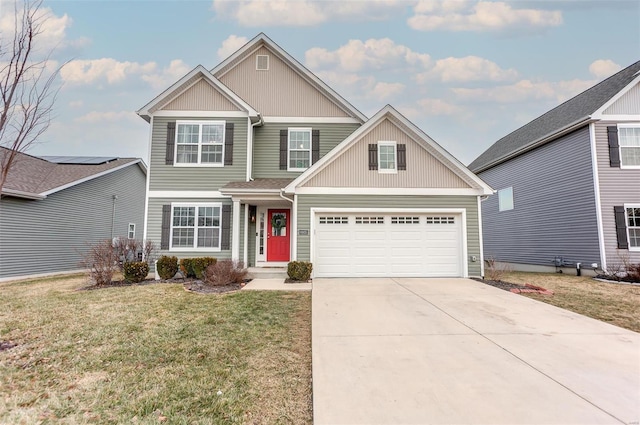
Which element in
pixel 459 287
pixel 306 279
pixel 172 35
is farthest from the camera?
pixel 172 35

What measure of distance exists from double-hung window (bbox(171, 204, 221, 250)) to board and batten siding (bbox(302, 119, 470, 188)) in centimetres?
405

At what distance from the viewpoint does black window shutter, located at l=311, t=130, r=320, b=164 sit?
1184 centimetres

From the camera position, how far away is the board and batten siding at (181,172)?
10883mm

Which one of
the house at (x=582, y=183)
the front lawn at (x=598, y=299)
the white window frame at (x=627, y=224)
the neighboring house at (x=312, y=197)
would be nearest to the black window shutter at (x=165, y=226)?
the neighboring house at (x=312, y=197)

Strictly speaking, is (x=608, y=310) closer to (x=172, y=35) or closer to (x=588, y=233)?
(x=588, y=233)

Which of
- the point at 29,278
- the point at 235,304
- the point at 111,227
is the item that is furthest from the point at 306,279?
the point at 111,227

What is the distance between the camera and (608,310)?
6.43m

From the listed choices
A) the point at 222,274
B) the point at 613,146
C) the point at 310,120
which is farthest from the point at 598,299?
the point at 310,120

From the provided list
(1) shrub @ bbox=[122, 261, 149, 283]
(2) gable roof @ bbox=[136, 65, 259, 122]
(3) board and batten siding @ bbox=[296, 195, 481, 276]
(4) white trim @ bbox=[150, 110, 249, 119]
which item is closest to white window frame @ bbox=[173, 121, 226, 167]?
(4) white trim @ bbox=[150, 110, 249, 119]

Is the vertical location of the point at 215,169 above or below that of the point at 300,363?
above

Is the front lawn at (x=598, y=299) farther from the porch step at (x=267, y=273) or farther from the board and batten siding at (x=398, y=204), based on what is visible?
the porch step at (x=267, y=273)

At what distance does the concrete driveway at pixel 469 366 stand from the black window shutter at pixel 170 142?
325 inches

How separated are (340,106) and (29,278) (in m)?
13.9

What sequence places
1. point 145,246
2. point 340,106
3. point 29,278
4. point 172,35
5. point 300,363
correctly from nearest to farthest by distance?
point 300,363 < point 145,246 < point 29,278 < point 340,106 < point 172,35
